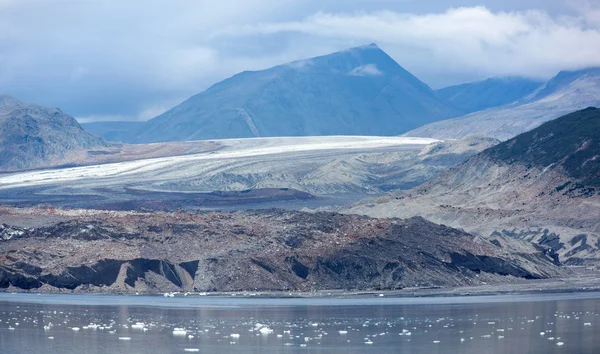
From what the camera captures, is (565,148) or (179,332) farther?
(565,148)

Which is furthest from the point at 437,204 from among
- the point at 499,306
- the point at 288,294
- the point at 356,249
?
the point at 499,306

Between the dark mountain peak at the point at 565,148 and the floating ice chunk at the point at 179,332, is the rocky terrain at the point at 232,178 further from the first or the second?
the floating ice chunk at the point at 179,332

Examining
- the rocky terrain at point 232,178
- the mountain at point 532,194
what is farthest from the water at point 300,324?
the rocky terrain at point 232,178

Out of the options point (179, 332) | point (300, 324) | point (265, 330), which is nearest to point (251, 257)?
point (300, 324)

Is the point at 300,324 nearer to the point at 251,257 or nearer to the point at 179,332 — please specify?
the point at 179,332

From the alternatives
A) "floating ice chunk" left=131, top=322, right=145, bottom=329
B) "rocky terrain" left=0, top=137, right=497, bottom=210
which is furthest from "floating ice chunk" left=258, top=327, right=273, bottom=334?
"rocky terrain" left=0, top=137, right=497, bottom=210

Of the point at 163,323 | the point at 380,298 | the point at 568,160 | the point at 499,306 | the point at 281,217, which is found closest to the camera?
the point at 163,323

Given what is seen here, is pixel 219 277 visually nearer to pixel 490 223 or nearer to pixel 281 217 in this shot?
pixel 281 217
